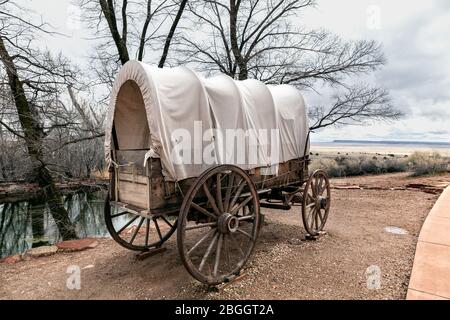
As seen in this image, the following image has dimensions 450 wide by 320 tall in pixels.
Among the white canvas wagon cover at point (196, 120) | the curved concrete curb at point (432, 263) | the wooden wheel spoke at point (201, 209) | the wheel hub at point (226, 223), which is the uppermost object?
the white canvas wagon cover at point (196, 120)

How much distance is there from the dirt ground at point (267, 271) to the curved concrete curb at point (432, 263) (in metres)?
0.15

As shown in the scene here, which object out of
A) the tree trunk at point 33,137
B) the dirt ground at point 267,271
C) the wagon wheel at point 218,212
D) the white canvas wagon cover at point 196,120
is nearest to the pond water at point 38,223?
the tree trunk at point 33,137

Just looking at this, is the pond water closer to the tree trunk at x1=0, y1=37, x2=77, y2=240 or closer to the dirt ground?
the tree trunk at x1=0, y1=37, x2=77, y2=240

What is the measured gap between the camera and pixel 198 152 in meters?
3.43

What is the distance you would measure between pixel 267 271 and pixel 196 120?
2.18 meters

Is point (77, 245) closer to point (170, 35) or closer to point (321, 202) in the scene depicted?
point (321, 202)

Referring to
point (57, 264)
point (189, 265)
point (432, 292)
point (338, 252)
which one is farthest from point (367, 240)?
point (57, 264)

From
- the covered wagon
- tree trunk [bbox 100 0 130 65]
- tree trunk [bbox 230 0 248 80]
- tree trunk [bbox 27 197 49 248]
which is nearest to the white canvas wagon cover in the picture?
the covered wagon

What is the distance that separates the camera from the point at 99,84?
27.6 feet

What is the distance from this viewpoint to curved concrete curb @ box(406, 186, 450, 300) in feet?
10.4

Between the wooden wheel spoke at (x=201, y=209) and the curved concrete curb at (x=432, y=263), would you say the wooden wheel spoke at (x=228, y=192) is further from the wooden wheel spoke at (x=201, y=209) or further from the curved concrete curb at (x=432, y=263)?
the curved concrete curb at (x=432, y=263)

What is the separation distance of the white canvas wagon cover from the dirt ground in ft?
4.49

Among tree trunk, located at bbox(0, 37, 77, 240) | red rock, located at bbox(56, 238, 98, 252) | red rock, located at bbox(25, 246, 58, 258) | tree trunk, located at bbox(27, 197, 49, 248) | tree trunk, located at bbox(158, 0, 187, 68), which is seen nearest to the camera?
red rock, located at bbox(25, 246, 58, 258)

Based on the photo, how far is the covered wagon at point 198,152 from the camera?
3.19 metres
